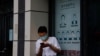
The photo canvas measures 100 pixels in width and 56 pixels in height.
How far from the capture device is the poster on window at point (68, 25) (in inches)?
335

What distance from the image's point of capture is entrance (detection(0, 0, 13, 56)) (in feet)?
35.4

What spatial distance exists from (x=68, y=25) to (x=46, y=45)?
3.18 ft

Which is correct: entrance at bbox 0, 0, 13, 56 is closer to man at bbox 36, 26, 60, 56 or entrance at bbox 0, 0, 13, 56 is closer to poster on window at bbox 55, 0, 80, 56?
poster on window at bbox 55, 0, 80, 56

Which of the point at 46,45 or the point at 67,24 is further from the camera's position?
the point at 67,24

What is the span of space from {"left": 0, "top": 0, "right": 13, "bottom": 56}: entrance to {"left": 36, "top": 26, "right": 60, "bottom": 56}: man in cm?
254

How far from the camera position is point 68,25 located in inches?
346

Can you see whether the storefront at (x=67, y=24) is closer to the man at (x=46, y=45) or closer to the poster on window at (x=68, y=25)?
the poster on window at (x=68, y=25)

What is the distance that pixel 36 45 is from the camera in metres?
8.70
